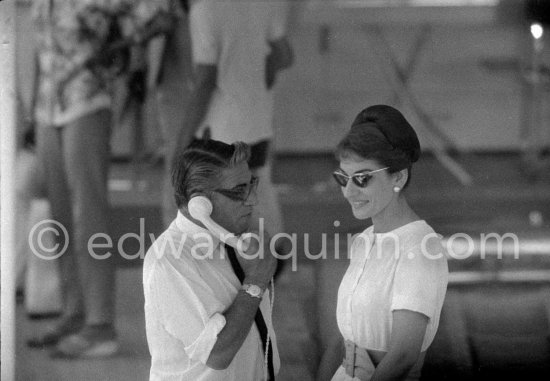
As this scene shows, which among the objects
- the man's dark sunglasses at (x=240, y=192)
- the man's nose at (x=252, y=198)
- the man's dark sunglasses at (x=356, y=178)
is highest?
the man's dark sunglasses at (x=356, y=178)

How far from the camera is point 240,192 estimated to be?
225cm

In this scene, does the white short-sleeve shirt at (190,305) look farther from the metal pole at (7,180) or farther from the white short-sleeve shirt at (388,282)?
the metal pole at (7,180)

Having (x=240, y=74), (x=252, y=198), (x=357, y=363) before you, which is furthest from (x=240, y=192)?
(x=357, y=363)

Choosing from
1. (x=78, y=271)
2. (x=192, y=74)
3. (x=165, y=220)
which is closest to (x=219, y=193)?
(x=165, y=220)

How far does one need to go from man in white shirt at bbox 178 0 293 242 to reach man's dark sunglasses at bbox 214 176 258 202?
7cm

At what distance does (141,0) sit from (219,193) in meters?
0.67

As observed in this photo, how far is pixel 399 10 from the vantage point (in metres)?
2.34

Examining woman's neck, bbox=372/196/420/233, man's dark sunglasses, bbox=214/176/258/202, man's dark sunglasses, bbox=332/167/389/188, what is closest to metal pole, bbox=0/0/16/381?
man's dark sunglasses, bbox=214/176/258/202

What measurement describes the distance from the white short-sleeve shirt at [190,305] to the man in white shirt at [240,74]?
0.21 m

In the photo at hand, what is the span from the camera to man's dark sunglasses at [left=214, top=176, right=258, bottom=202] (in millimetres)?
2232

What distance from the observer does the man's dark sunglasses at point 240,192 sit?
7.32 feet

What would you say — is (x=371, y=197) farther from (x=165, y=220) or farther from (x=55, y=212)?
(x=55, y=212)

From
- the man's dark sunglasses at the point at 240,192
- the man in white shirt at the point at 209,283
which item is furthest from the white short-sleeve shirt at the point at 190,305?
the man's dark sunglasses at the point at 240,192

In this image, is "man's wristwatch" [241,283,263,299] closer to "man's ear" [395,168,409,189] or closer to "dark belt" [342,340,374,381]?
"dark belt" [342,340,374,381]
